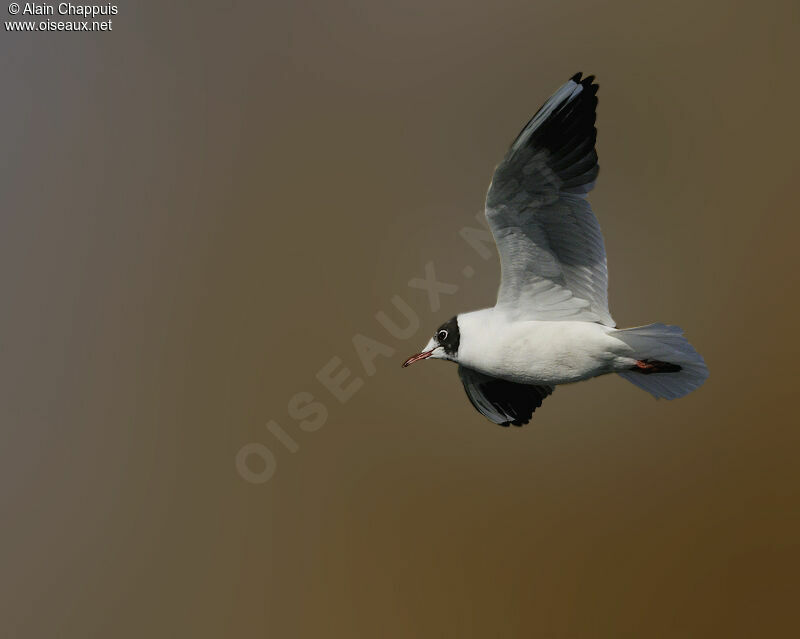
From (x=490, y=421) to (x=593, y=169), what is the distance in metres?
0.86

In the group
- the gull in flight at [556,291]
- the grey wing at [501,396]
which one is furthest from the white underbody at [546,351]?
the grey wing at [501,396]

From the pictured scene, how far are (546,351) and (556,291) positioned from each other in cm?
20

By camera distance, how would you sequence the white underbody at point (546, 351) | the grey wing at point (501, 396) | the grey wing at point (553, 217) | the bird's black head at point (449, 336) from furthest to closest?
the grey wing at point (501, 396) < the bird's black head at point (449, 336) < the white underbody at point (546, 351) < the grey wing at point (553, 217)

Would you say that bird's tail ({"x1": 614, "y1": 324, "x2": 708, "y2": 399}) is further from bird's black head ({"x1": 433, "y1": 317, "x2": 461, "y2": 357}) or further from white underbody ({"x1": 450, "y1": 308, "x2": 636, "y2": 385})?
bird's black head ({"x1": 433, "y1": 317, "x2": 461, "y2": 357})

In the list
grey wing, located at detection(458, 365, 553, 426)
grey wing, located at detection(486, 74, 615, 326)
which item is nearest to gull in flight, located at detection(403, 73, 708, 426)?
grey wing, located at detection(486, 74, 615, 326)

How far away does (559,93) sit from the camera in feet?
7.02

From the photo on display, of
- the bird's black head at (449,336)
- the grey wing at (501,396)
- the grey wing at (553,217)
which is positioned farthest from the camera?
the grey wing at (501,396)

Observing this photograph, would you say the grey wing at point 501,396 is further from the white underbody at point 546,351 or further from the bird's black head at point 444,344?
the white underbody at point 546,351

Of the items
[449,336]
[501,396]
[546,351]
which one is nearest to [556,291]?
[546,351]

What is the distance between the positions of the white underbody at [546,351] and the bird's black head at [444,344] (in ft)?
0.20

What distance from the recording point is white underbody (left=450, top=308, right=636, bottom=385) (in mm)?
2301

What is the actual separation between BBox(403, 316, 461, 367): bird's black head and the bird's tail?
45 centimetres

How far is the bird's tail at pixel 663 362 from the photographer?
2.23 metres

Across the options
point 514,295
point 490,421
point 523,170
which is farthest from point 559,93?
point 490,421
